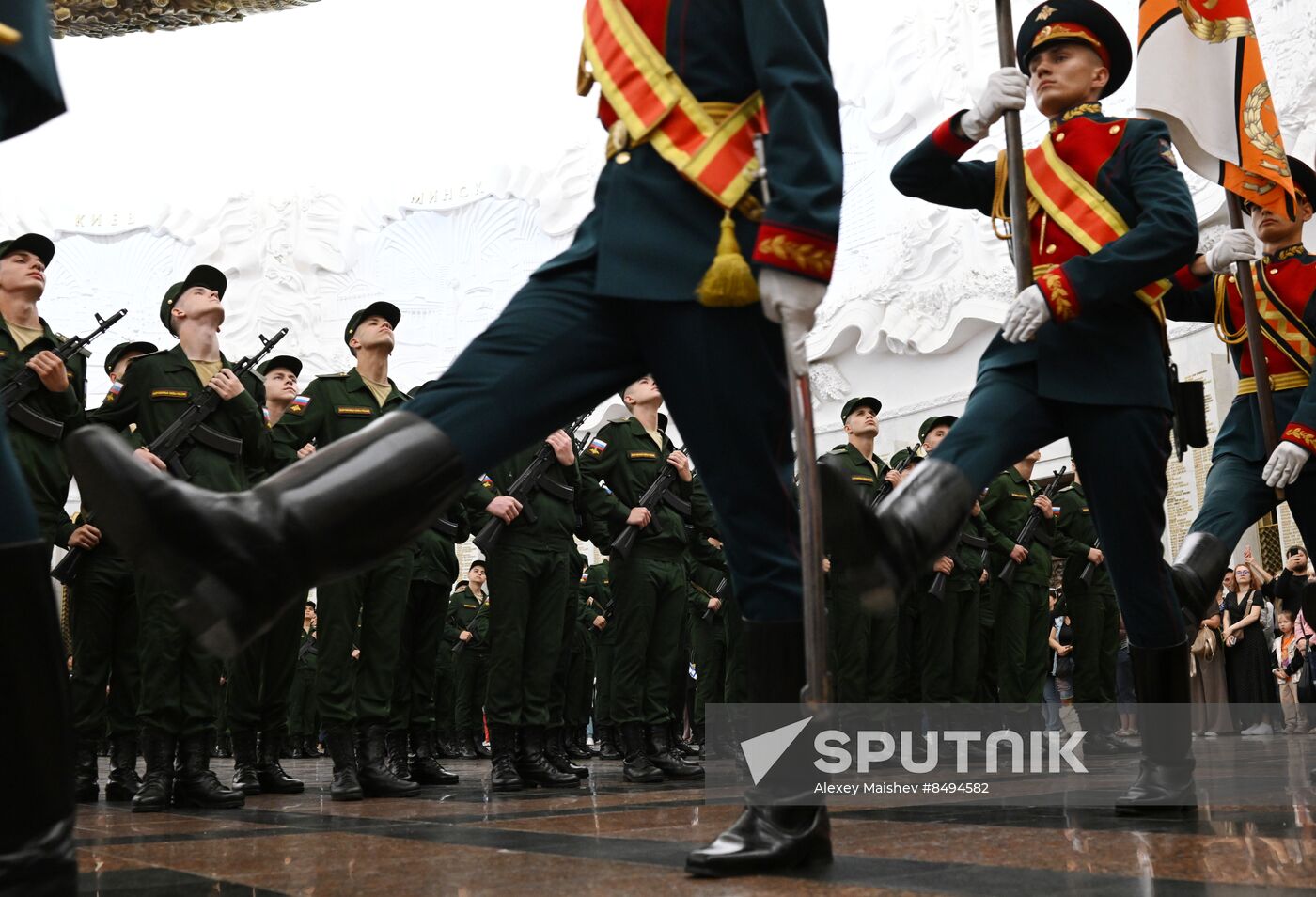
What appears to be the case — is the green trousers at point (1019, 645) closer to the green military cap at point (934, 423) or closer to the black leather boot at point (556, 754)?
the green military cap at point (934, 423)

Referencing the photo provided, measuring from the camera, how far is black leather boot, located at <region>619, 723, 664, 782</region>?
5336 millimetres

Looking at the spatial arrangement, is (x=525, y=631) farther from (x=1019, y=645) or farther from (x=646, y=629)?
(x=1019, y=645)

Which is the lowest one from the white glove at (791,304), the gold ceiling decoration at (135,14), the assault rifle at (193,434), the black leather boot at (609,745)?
the black leather boot at (609,745)

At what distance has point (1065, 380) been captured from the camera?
9.26 feet

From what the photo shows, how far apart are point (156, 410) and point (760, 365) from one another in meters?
3.34

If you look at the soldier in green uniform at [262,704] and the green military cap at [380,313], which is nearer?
the soldier in green uniform at [262,704]

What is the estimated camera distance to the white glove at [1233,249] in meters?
3.88

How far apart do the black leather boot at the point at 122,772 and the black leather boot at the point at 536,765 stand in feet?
4.53

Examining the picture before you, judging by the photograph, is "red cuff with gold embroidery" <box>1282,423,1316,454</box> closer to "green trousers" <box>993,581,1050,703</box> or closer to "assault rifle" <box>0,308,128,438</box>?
"assault rifle" <box>0,308,128,438</box>

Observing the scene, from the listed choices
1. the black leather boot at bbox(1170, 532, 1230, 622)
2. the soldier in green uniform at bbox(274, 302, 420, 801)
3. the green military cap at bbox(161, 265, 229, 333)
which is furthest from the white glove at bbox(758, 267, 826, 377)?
the green military cap at bbox(161, 265, 229, 333)

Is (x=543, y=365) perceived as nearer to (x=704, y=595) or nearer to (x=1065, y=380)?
(x=1065, y=380)

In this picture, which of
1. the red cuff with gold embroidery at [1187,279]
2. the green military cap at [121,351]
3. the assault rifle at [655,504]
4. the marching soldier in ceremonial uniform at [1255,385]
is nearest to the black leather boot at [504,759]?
the assault rifle at [655,504]

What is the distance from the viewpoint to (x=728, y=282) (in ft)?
6.50

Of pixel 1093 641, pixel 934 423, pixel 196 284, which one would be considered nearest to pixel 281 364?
pixel 196 284
